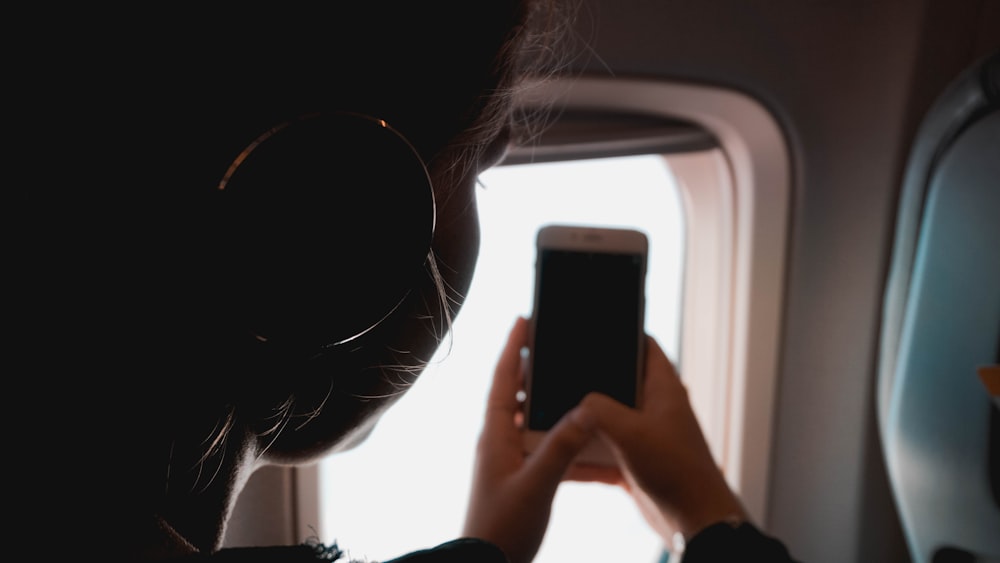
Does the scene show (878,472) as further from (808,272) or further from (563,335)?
(563,335)

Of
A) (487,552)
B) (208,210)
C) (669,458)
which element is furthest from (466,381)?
(208,210)

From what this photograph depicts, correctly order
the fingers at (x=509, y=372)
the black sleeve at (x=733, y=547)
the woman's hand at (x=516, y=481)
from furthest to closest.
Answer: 1. the fingers at (x=509, y=372)
2. the woman's hand at (x=516, y=481)
3. the black sleeve at (x=733, y=547)

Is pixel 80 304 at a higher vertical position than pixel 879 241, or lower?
lower

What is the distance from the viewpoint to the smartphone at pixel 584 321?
0.87 metres

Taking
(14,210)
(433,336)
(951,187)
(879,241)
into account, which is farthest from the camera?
(879,241)

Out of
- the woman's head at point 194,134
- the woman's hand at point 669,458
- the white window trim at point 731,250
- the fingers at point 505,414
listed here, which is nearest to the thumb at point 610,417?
the woman's hand at point 669,458

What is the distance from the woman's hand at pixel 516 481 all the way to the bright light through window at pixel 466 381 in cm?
18

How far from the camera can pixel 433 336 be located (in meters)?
0.49

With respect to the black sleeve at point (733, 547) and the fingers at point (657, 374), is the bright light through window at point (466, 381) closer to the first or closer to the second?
the fingers at point (657, 374)

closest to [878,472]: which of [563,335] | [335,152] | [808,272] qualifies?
[808,272]

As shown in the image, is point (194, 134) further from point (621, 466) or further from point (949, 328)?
point (949, 328)

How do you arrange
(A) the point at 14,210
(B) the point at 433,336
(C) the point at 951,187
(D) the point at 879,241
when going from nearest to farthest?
(A) the point at 14,210 → (B) the point at 433,336 → (C) the point at 951,187 → (D) the point at 879,241

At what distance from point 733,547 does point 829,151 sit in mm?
591

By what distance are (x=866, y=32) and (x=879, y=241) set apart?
29 cm
